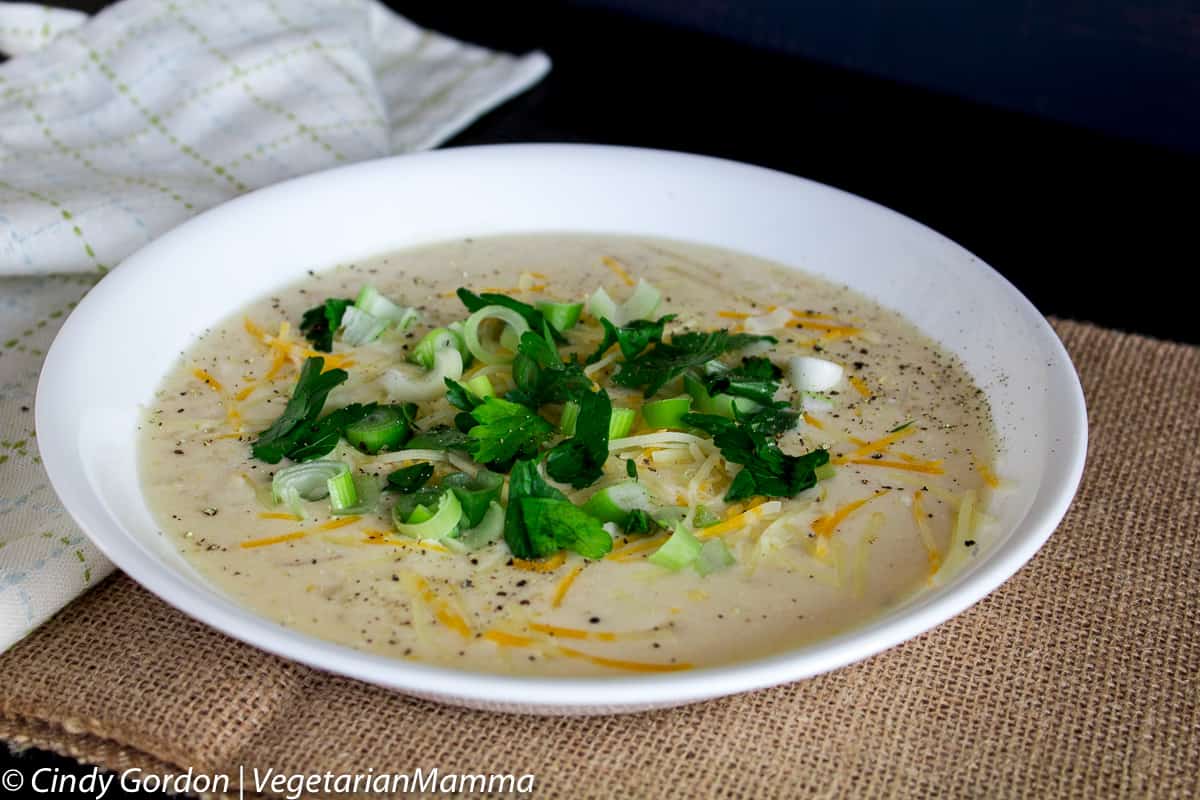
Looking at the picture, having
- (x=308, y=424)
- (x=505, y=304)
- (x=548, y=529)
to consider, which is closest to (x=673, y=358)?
(x=505, y=304)

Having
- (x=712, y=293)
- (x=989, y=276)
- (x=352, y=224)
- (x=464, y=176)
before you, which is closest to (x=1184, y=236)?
(x=989, y=276)

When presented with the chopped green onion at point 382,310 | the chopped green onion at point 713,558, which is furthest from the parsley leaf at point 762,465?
the chopped green onion at point 382,310

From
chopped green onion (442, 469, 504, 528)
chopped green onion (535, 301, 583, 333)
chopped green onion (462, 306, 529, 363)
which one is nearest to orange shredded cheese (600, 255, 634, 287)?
chopped green onion (535, 301, 583, 333)

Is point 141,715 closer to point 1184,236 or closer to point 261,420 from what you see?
point 261,420

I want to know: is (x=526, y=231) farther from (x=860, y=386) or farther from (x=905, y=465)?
(x=905, y=465)

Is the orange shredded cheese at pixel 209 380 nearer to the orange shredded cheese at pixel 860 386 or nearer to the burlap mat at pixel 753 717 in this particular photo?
the burlap mat at pixel 753 717

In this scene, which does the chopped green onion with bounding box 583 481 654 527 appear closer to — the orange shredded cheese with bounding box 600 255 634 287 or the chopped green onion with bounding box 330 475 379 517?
the chopped green onion with bounding box 330 475 379 517

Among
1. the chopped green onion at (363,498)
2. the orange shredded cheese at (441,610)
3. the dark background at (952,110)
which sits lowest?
the dark background at (952,110)
